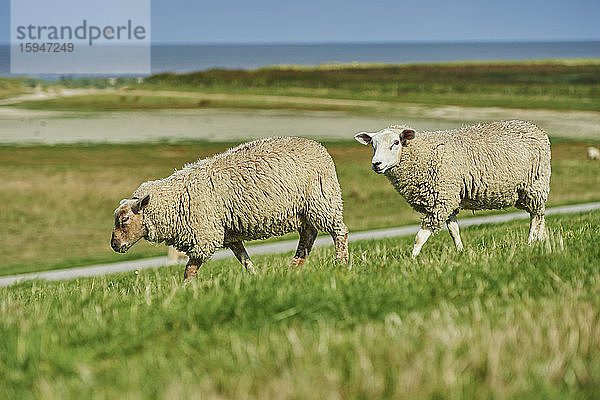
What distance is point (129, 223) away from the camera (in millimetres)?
8656

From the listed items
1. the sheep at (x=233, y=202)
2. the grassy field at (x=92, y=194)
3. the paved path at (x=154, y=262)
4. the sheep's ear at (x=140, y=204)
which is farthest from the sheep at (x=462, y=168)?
the grassy field at (x=92, y=194)

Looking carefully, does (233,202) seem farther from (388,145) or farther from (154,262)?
(154,262)

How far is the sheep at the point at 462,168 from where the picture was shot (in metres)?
9.77

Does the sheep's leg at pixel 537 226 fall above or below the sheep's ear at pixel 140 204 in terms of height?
below

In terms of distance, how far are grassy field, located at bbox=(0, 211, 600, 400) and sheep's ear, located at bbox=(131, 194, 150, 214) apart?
270 cm

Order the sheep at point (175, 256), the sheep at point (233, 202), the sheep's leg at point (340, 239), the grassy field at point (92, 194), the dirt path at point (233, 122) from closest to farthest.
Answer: the sheep at point (233, 202) < the sheep's leg at point (340, 239) < the sheep at point (175, 256) < the grassy field at point (92, 194) < the dirt path at point (233, 122)

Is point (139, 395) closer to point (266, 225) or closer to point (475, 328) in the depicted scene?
point (475, 328)

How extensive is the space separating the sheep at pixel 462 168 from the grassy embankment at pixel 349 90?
169 feet

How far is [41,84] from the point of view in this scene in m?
77.2

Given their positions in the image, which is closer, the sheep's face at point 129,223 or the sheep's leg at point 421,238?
the sheep's face at point 129,223

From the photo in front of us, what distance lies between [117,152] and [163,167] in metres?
5.73

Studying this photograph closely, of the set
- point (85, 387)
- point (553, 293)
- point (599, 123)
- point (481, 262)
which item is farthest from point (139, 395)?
point (599, 123)

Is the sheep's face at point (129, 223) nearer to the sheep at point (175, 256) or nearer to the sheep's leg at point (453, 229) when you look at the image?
the sheep's leg at point (453, 229)

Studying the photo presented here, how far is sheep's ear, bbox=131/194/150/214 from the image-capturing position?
8492 millimetres
